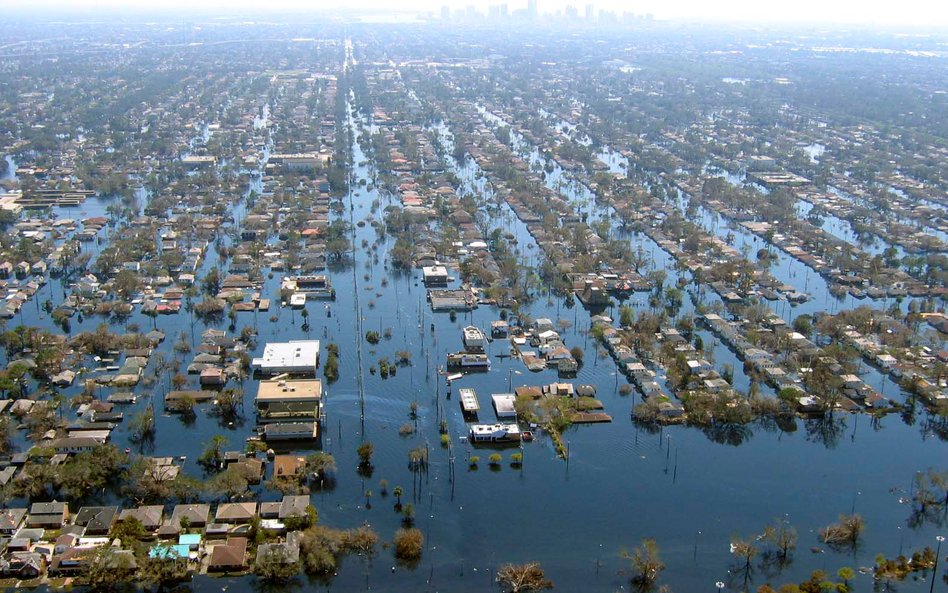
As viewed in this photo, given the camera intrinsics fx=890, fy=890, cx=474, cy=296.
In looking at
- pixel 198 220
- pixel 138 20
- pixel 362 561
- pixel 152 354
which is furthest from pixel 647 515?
pixel 138 20

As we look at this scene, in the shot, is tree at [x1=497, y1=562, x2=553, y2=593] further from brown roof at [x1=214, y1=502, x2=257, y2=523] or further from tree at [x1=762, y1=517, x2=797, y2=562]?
brown roof at [x1=214, y1=502, x2=257, y2=523]

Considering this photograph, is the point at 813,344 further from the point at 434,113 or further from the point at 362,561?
the point at 434,113

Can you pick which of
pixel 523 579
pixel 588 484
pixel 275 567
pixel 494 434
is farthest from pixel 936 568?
pixel 275 567

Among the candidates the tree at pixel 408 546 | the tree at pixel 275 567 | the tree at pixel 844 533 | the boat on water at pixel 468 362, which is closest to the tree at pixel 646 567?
the tree at pixel 844 533

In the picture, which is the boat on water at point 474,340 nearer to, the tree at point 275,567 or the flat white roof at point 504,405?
the flat white roof at point 504,405

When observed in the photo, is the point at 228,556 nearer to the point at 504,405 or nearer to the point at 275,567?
the point at 275,567

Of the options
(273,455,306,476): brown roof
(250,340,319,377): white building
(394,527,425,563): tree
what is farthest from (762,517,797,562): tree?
(250,340,319,377): white building
